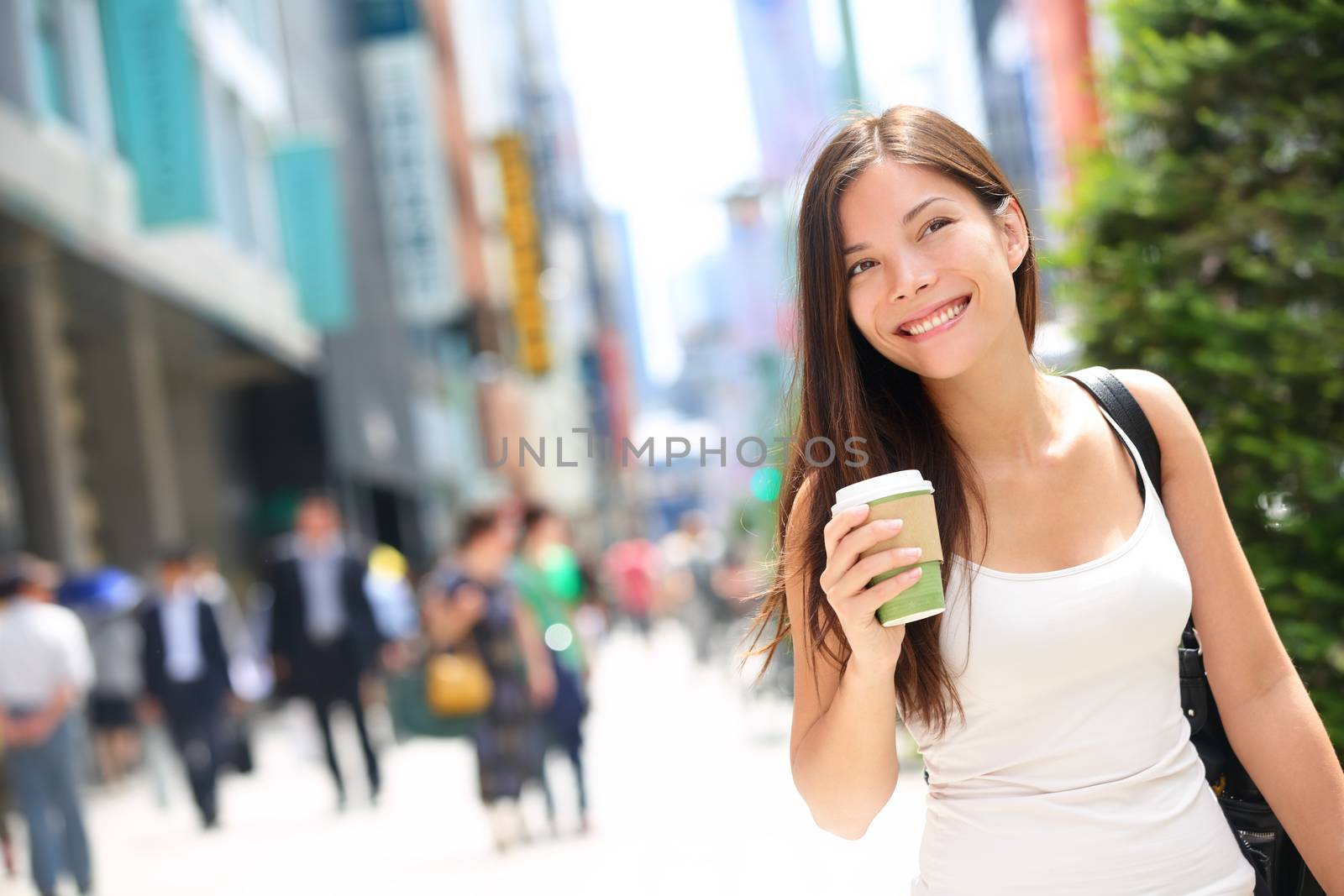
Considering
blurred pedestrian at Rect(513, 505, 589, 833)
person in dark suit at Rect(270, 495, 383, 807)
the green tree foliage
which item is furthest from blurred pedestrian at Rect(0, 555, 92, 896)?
the green tree foliage

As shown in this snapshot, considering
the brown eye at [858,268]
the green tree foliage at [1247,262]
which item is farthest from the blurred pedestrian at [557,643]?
the brown eye at [858,268]

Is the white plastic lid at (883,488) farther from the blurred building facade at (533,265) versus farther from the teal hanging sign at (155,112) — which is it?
the teal hanging sign at (155,112)

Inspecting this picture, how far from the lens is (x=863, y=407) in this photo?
7.18 ft

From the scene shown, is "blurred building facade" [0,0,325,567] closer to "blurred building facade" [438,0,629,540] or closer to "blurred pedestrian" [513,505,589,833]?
"blurred building facade" [438,0,629,540]

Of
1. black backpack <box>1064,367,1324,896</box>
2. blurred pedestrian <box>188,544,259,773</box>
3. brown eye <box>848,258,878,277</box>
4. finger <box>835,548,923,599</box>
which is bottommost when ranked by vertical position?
blurred pedestrian <box>188,544,259,773</box>

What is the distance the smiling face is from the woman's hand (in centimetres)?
34

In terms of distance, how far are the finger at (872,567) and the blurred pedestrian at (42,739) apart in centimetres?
739

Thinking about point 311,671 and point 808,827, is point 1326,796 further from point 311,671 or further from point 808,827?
point 311,671

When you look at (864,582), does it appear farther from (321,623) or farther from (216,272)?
(216,272)

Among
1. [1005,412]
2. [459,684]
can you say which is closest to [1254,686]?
[1005,412]

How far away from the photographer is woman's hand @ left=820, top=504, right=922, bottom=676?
6.12 feet

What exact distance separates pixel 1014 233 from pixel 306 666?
9.70 meters

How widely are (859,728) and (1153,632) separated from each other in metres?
0.42

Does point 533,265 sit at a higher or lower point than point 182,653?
higher
